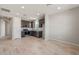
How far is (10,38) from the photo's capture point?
8008 millimetres

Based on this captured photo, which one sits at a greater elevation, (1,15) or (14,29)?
(1,15)

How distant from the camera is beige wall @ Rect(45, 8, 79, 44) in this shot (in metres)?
6.30

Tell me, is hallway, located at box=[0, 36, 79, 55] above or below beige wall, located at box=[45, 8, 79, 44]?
below

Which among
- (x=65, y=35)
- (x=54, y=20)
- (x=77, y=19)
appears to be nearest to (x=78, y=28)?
(x=77, y=19)

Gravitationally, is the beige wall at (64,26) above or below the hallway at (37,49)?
above

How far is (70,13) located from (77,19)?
0.65 m

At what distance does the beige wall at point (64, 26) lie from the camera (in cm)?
630

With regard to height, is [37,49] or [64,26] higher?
[64,26]

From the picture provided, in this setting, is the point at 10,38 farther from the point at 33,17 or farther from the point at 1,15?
the point at 33,17

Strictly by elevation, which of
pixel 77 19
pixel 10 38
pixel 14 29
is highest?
pixel 77 19

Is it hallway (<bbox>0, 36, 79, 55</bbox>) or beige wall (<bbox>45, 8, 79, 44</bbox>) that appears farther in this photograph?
beige wall (<bbox>45, 8, 79, 44</bbox>)

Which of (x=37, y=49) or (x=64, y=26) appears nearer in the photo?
(x=37, y=49)

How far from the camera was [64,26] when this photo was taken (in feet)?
23.1

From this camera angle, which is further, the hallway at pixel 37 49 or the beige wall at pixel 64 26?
the beige wall at pixel 64 26
